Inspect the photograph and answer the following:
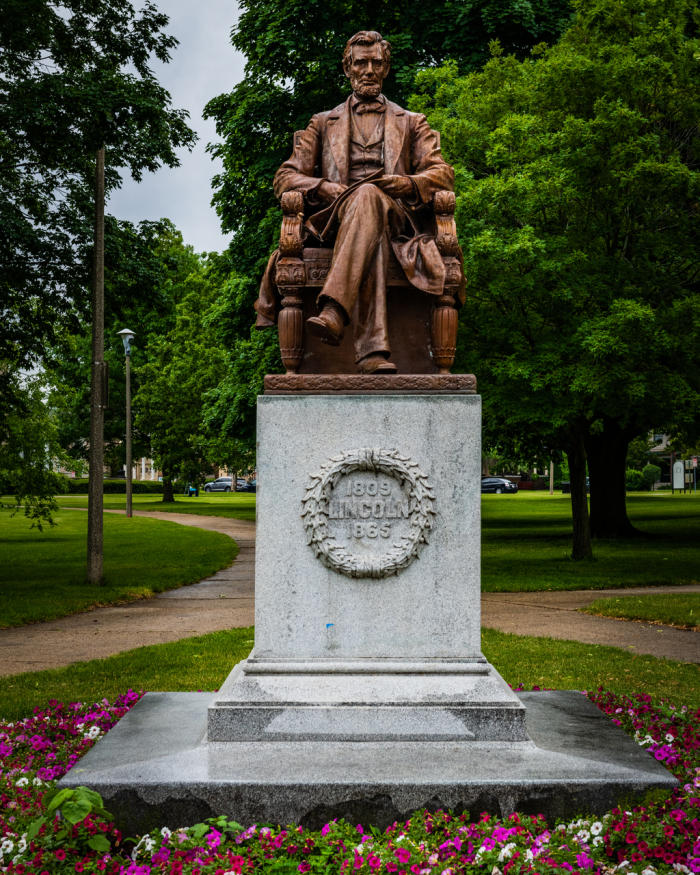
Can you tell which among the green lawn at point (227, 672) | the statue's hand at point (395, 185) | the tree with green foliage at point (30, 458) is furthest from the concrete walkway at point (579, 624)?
the tree with green foliage at point (30, 458)

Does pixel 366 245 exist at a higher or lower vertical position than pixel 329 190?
lower

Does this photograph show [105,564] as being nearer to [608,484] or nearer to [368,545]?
[368,545]

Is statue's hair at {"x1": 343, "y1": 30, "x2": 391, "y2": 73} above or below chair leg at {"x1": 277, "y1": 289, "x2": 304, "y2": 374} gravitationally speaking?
above

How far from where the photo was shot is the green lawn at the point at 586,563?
49.7 ft

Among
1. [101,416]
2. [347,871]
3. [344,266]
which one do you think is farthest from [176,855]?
[101,416]

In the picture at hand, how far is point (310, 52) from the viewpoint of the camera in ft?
60.5

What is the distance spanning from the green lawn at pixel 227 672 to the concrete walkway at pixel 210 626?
544 millimetres

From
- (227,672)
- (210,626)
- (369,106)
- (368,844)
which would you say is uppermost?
(369,106)

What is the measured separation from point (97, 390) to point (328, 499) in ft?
33.5

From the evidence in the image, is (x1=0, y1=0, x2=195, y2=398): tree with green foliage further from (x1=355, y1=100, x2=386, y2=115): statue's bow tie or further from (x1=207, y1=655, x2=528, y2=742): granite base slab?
(x1=207, y1=655, x2=528, y2=742): granite base slab

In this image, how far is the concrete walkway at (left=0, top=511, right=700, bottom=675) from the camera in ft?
30.3

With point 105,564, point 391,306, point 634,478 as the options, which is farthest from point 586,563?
point 634,478

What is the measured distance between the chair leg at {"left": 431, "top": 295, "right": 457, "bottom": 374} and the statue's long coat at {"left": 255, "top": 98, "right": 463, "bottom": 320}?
0.79ft

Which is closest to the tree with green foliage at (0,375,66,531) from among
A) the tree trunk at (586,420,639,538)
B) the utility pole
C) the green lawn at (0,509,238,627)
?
the green lawn at (0,509,238,627)
